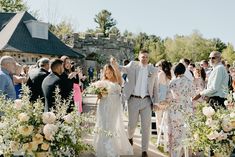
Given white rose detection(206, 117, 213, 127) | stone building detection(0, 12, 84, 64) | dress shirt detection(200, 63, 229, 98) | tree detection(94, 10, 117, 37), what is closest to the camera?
white rose detection(206, 117, 213, 127)

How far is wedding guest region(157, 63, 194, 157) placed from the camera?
8195mm

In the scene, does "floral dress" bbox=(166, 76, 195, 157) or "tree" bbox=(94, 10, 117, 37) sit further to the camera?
"tree" bbox=(94, 10, 117, 37)

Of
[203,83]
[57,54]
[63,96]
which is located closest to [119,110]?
[63,96]

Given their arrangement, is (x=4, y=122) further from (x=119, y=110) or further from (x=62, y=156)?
(x=119, y=110)

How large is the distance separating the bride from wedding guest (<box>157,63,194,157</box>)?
93 centimetres

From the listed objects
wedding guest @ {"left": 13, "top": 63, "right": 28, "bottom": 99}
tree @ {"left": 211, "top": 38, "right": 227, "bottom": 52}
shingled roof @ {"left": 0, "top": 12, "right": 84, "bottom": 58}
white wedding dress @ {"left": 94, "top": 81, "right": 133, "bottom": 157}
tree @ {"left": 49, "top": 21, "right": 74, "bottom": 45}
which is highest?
tree @ {"left": 211, "top": 38, "right": 227, "bottom": 52}

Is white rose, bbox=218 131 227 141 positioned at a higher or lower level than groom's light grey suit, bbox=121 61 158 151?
lower

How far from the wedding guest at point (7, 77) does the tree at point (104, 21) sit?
65416 mm

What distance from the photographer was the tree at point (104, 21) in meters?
73.1

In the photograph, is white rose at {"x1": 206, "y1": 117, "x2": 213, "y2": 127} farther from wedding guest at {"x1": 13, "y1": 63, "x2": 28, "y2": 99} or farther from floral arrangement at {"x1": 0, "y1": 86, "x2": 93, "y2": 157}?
wedding guest at {"x1": 13, "y1": 63, "x2": 28, "y2": 99}

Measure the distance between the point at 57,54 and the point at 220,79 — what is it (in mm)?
22730

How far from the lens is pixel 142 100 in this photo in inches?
343

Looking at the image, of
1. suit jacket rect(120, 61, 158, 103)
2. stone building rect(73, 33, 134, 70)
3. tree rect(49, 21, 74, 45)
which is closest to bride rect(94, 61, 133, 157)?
suit jacket rect(120, 61, 158, 103)

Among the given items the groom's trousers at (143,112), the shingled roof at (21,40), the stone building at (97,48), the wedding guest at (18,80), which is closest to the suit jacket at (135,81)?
the groom's trousers at (143,112)
